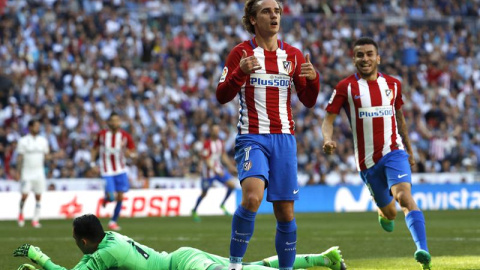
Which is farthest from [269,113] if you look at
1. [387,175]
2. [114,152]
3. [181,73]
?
[181,73]

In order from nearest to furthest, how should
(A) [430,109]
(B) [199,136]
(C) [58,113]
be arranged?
(C) [58,113]
(B) [199,136]
(A) [430,109]

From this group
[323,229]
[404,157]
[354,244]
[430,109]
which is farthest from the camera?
[430,109]

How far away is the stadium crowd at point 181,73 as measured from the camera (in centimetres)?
2527

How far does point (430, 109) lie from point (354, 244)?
1840 cm

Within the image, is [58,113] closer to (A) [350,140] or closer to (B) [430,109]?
(A) [350,140]

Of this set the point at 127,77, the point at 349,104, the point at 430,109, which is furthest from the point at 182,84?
the point at 349,104

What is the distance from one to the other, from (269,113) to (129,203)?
53.9ft

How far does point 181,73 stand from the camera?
2902 centimetres

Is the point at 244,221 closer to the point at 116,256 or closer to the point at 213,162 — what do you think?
the point at 116,256

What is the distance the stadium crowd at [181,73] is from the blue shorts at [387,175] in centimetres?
1496

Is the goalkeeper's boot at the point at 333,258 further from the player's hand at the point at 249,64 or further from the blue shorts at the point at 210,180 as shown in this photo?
the blue shorts at the point at 210,180

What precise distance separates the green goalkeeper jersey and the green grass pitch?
9.03 ft

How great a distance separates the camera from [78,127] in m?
25.0

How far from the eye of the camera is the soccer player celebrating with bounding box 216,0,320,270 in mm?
8016
